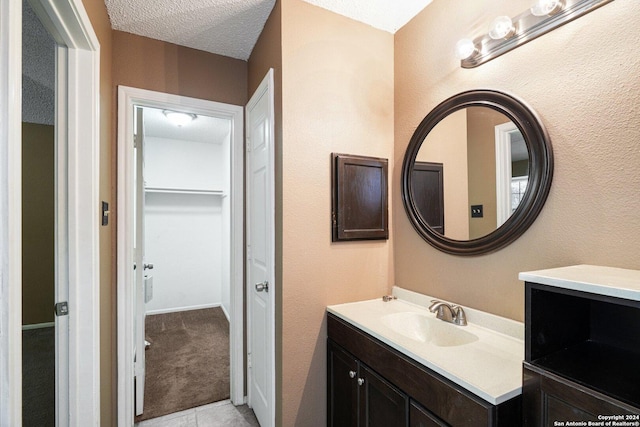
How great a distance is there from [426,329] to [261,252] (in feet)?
3.50

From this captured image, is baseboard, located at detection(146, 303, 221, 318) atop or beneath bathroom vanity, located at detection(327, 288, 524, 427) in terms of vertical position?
beneath

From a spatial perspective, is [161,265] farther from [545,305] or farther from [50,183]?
[545,305]

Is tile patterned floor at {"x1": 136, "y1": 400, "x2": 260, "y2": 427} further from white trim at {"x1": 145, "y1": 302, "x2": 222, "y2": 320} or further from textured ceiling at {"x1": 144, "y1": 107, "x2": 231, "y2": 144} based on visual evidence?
textured ceiling at {"x1": 144, "y1": 107, "x2": 231, "y2": 144}

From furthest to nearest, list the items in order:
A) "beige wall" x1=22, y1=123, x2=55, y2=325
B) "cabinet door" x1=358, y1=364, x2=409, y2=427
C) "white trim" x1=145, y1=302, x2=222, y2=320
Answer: "white trim" x1=145, y1=302, x2=222, y2=320
"beige wall" x1=22, y1=123, x2=55, y2=325
"cabinet door" x1=358, y1=364, x2=409, y2=427

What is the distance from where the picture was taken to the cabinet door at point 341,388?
1.43 m

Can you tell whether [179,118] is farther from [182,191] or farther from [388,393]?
[388,393]

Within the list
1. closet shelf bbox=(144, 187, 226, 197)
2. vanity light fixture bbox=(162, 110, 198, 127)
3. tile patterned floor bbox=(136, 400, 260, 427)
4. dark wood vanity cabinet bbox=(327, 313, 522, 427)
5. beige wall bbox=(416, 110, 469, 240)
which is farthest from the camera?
closet shelf bbox=(144, 187, 226, 197)

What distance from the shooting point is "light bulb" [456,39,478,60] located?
1.37 meters

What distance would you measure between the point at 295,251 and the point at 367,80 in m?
1.14

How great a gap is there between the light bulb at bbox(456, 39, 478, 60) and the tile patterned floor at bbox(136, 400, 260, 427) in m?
2.52

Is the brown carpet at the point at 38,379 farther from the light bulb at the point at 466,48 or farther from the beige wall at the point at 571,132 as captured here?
the light bulb at the point at 466,48

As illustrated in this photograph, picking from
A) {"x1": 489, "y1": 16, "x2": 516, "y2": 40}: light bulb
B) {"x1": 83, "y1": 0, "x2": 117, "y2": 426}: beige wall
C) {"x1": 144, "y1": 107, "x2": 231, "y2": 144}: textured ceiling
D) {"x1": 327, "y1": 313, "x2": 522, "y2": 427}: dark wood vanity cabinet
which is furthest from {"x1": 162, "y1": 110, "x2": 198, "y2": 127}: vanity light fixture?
{"x1": 489, "y1": 16, "x2": 516, "y2": 40}: light bulb

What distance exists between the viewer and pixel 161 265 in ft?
14.1

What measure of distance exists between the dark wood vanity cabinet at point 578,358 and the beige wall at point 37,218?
359 cm
